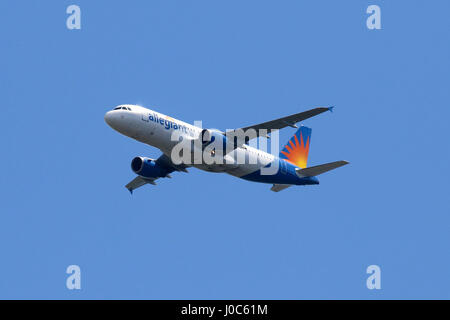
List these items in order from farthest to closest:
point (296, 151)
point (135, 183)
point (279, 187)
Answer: point (296, 151)
point (135, 183)
point (279, 187)

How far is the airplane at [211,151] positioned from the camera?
199 feet

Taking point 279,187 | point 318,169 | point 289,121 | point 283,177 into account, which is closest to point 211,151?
point 289,121

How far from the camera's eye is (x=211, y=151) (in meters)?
62.6

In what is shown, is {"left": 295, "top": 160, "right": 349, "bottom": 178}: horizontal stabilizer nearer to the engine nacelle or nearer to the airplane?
the airplane

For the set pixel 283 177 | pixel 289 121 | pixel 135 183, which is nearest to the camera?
pixel 289 121

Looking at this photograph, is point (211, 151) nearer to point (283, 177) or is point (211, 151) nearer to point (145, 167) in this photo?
point (145, 167)

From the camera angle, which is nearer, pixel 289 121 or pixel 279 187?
pixel 289 121

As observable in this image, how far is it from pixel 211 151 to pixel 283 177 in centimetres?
804

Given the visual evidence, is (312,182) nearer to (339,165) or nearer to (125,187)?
(339,165)

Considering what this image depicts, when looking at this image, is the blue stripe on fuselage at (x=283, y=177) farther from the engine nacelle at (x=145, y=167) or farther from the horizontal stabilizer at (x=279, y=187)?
the engine nacelle at (x=145, y=167)

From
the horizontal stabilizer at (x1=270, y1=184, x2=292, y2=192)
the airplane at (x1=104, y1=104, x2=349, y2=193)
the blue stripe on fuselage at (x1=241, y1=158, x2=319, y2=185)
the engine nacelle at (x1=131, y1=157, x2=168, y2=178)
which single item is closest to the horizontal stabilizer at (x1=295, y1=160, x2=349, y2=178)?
the airplane at (x1=104, y1=104, x2=349, y2=193)

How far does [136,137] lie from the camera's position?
201 ft

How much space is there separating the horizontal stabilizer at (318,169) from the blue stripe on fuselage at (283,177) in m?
0.46
